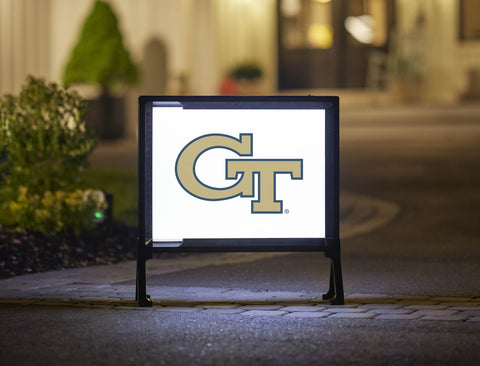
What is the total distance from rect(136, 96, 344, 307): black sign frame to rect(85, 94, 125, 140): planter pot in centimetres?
1280

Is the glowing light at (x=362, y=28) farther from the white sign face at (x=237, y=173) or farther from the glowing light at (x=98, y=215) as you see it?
the white sign face at (x=237, y=173)

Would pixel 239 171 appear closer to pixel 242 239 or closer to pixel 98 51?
pixel 242 239

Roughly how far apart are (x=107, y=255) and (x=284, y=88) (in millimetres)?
19271

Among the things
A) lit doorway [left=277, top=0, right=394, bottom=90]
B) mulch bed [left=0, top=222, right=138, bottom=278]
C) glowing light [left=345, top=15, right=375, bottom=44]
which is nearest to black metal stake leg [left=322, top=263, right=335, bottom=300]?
mulch bed [left=0, top=222, right=138, bottom=278]

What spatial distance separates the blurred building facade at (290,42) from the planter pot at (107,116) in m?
0.56

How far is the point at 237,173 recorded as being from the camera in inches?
270

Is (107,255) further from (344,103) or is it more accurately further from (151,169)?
A: (344,103)

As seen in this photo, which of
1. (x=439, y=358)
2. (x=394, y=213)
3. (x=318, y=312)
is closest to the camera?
(x=439, y=358)

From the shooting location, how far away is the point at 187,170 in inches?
270

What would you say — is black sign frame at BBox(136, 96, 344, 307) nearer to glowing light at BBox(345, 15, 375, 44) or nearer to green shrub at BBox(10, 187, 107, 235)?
green shrub at BBox(10, 187, 107, 235)

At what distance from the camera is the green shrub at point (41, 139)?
929 centimetres

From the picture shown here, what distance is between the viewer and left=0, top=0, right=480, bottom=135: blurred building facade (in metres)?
20.8

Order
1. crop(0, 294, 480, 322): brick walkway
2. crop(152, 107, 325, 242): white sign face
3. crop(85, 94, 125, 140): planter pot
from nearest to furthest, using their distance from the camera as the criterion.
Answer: crop(0, 294, 480, 322): brick walkway, crop(152, 107, 325, 242): white sign face, crop(85, 94, 125, 140): planter pot

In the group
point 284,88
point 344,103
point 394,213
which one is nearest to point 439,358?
point 394,213
